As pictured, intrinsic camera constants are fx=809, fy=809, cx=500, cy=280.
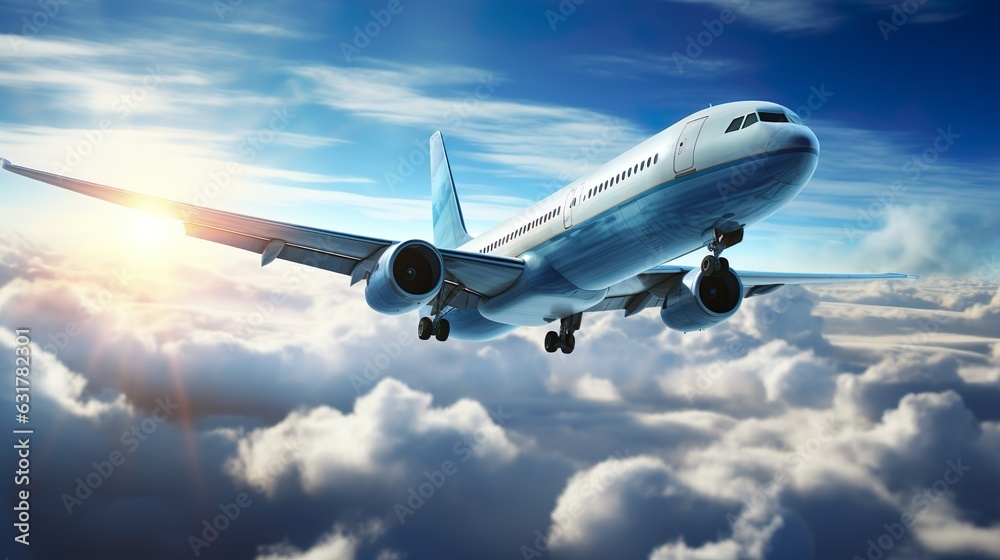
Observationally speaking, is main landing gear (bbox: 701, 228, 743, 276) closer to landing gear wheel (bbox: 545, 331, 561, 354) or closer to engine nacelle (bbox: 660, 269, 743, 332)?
engine nacelle (bbox: 660, 269, 743, 332)

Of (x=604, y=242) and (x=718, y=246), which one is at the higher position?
(x=604, y=242)

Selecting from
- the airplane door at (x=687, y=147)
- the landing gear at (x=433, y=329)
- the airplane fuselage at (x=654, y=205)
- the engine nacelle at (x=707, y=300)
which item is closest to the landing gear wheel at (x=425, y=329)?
the landing gear at (x=433, y=329)

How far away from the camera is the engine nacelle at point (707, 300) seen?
1307 inches

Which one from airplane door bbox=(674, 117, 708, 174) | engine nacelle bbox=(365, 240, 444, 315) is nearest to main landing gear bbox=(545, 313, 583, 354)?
engine nacelle bbox=(365, 240, 444, 315)

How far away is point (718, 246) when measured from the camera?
25.4 m

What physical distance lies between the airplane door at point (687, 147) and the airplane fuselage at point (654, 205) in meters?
0.04

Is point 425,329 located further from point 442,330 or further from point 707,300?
point 707,300

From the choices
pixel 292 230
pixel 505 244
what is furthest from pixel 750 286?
pixel 292 230

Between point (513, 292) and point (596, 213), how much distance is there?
6.10 m

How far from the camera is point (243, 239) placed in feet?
108

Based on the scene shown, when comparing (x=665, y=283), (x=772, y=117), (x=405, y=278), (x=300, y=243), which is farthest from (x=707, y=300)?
(x=300, y=243)

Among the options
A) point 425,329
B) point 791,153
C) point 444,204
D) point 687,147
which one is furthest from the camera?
point 444,204

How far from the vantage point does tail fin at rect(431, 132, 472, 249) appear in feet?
164

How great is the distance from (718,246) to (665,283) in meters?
10.9
